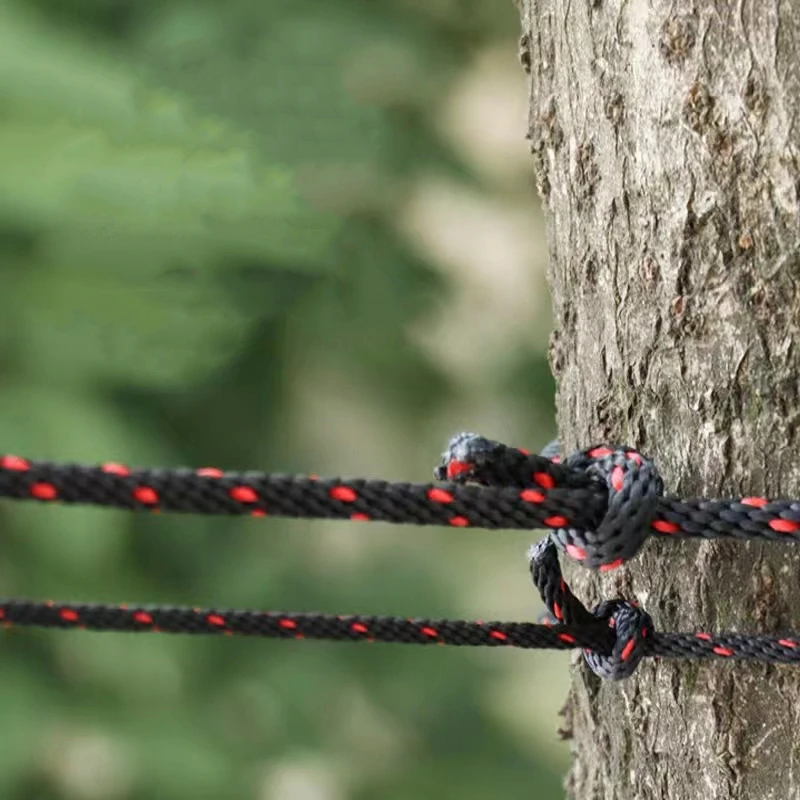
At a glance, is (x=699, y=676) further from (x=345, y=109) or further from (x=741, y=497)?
(x=345, y=109)

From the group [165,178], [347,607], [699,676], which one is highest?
[165,178]

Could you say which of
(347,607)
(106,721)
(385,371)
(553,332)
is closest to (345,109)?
(385,371)

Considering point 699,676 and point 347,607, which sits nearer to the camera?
point 699,676

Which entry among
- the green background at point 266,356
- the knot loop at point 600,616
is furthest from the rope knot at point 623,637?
the green background at point 266,356

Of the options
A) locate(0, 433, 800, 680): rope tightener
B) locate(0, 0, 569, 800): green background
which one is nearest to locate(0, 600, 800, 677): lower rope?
locate(0, 433, 800, 680): rope tightener

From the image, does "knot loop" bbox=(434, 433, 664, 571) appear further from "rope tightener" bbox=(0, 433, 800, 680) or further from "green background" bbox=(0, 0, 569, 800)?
"green background" bbox=(0, 0, 569, 800)

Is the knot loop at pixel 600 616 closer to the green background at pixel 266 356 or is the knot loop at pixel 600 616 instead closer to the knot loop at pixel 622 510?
the knot loop at pixel 622 510
